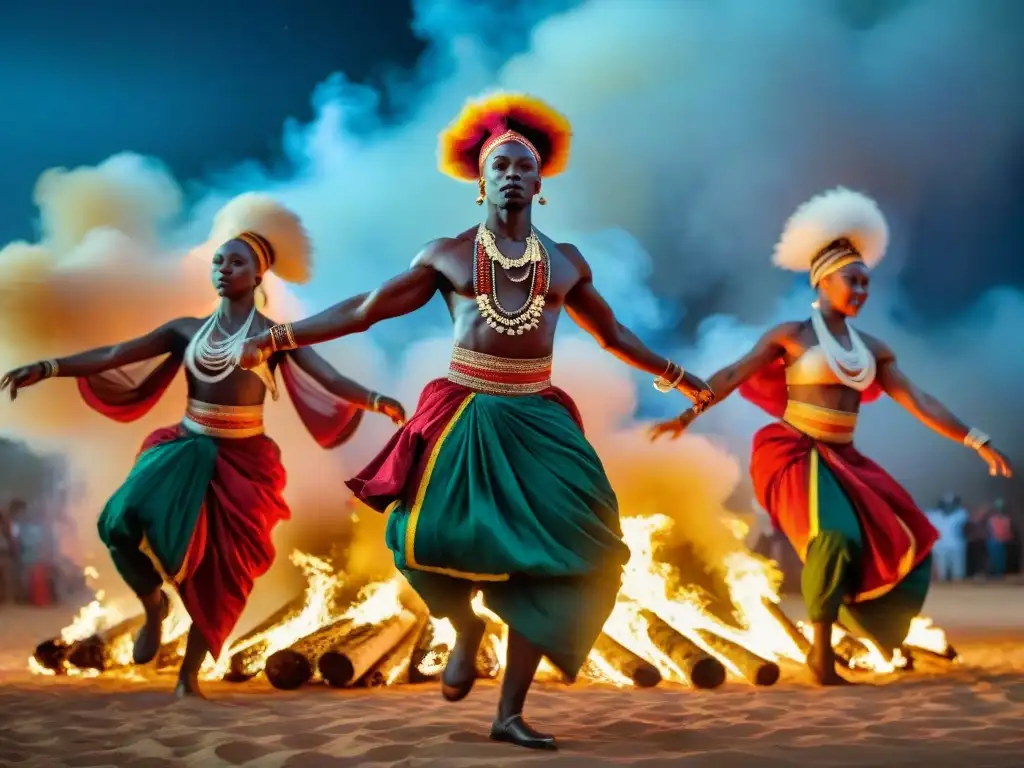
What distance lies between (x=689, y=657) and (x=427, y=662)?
129cm

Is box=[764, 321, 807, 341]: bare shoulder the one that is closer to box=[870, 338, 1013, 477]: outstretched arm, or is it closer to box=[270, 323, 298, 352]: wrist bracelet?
box=[870, 338, 1013, 477]: outstretched arm

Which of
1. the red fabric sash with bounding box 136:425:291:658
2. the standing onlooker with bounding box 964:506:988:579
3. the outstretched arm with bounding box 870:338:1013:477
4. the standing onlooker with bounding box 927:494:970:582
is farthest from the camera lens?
the standing onlooker with bounding box 964:506:988:579

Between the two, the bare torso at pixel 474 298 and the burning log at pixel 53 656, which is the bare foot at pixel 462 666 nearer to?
the bare torso at pixel 474 298

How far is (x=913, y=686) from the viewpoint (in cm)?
435

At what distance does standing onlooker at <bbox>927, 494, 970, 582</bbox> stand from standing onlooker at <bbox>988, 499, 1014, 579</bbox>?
265 mm

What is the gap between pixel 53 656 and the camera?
479 cm

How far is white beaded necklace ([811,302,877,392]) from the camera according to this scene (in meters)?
4.71

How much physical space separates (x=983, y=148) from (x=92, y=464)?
8.52 meters

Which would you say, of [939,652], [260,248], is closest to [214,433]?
[260,248]

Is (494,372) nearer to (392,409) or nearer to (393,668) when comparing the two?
(392,409)

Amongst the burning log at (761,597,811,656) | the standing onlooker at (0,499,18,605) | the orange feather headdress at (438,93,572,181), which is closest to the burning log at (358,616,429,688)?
the burning log at (761,597,811,656)

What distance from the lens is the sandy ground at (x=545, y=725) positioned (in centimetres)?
289

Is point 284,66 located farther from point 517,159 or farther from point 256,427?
point 517,159

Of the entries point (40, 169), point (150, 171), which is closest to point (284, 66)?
point (150, 171)
